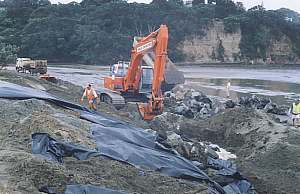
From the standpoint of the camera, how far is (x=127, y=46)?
2357 inches

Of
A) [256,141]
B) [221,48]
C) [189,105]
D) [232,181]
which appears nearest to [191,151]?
[232,181]

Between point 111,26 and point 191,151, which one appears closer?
point 191,151

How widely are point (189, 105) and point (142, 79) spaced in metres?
2.98

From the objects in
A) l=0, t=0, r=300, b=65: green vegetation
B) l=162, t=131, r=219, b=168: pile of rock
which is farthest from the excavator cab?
l=0, t=0, r=300, b=65: green vegetation

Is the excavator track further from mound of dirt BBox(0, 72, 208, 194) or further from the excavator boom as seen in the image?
mound of dirt BBox(0, 72, 208, 194)

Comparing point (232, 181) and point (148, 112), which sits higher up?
point (148, 112)

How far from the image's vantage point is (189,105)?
2070 centimetres

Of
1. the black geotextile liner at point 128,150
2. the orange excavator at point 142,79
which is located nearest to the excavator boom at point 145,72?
the orange excavator at point 142,79

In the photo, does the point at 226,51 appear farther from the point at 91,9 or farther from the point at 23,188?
the point at 23,188

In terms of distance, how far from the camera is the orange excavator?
15.3 meters

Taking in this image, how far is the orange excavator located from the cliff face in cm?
4761

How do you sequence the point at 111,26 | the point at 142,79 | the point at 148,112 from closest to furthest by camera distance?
the point at 148,112, the point at 142,79, the point at 111,26

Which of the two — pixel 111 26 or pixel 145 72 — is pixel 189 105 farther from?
pixel 111 26

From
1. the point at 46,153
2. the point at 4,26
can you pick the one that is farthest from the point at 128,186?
the point at 4,26
